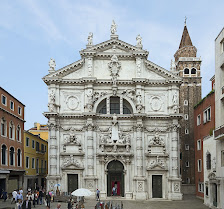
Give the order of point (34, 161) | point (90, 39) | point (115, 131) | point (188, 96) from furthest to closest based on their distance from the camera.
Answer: point (188, 96), point (34, 161), point (90, 39), point (115, 131)

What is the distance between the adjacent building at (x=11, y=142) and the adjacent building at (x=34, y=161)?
2.55m

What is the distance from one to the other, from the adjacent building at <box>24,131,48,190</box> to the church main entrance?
13.9 m

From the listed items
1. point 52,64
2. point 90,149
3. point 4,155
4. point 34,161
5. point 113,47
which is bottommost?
point 34,161

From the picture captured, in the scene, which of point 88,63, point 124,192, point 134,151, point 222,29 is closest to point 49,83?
point 88,63

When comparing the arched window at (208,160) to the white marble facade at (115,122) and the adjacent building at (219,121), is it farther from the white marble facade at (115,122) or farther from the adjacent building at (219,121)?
the white marble facade at (115,122)

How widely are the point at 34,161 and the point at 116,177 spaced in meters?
17.3

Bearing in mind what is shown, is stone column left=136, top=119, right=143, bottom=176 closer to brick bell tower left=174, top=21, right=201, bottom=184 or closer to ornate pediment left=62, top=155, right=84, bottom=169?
ornate pediment left=62, top=155, right=84, bottom=169

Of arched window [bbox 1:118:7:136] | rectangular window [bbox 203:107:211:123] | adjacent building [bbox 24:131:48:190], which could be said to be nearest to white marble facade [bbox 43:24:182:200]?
rectangular window [bbox 203:107:211:123]

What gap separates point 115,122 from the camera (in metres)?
48.3

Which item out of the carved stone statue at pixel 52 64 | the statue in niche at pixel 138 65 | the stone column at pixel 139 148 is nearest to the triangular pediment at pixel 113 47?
the statue in niche at pixel 138 65

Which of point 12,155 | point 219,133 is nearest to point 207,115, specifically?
point 219,133

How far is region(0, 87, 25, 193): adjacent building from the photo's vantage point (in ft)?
146

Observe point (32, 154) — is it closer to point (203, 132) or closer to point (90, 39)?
point (90, 39)

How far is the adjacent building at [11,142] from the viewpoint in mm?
44375
